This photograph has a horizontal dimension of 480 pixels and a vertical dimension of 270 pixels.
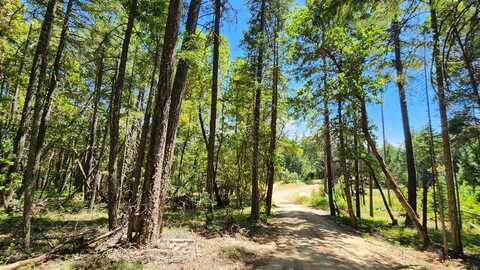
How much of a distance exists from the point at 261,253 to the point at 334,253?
219 centimetres

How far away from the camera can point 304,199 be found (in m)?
26.2

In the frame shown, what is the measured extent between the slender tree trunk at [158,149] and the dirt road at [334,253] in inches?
112

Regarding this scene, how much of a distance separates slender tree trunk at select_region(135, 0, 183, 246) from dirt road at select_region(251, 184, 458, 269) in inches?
112

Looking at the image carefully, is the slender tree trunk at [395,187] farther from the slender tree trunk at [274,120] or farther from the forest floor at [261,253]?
the slender tree trunk at [274,120]

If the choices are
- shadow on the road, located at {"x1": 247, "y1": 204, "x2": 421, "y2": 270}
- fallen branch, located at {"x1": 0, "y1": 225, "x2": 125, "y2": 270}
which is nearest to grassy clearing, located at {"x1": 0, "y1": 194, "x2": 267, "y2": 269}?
fallen branch, located at {"x1": 0, "y1": 225, "x2": 125, "y2": 270}

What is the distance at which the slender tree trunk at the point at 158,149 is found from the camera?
593cm

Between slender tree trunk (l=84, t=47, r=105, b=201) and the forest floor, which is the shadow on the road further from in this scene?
slender tree trunk (l=84, t=47, r=105, b=201)

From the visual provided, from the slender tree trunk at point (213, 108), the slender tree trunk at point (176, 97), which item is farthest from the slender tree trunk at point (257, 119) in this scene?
the slender tree trunk at point (176, 97)

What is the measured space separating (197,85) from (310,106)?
728 centimetres

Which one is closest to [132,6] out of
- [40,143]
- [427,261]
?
[40,143]

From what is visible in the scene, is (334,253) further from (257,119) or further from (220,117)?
(220,117)

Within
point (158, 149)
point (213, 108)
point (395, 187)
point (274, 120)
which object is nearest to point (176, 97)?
point (158, 149)

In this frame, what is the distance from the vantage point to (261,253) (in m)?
7.22

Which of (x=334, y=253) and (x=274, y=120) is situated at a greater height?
(x=274, y=120)
